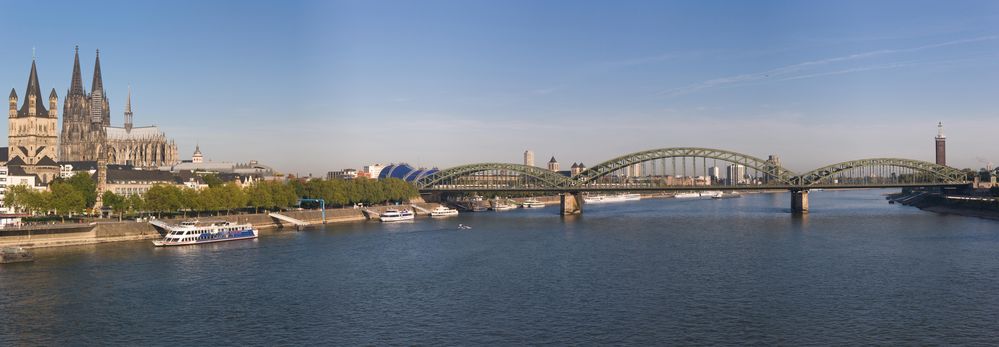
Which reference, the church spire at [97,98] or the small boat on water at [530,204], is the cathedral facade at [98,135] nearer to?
the church spire at [97,98]

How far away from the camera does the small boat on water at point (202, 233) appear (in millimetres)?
62569

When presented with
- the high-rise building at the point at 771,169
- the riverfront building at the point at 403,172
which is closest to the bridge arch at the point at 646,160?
the high-rise building at the point at 771,169

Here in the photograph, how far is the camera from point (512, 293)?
38.9 metres

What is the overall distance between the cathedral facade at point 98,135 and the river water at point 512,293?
94.1 m

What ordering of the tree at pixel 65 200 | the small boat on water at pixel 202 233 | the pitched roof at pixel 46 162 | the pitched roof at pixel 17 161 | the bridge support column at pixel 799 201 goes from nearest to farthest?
the small boat on water at pixel 202 233 → the tree at pixel 65 200 → the pitched roof at pixel 17 161 → the pitched roof at pixel 46 162 → the bridge support column at pixel 799 201

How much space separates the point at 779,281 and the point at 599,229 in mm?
39331

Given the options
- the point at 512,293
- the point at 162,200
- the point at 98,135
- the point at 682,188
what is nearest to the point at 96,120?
the point at 98,135

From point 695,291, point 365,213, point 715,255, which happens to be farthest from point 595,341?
point 365,213

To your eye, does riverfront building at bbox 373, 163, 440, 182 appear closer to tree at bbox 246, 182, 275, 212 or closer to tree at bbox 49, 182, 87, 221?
tree at bbox 246, 182, 275, 212

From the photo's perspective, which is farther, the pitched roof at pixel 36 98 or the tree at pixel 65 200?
the pitched roof at pixel 36 98

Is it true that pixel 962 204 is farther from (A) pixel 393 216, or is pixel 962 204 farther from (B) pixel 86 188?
(B) pixel 86 188

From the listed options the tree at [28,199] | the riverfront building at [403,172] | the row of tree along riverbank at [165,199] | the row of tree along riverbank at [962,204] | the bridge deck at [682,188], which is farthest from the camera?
the riverfront building at [403,172]

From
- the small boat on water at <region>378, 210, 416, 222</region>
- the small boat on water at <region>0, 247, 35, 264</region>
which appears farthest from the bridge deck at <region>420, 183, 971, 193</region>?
Result: the small boat on water at <region>0, 247, 35, 264</region>

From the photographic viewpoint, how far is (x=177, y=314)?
111 feet
